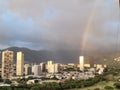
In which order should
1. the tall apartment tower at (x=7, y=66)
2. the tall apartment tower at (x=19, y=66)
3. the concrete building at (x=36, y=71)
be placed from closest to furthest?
1. the tall apartment tower at (x=7, y=66)
2. the tall apartment tower at (x=19, y=66)
3. the concrete building at (x=36, y=71)

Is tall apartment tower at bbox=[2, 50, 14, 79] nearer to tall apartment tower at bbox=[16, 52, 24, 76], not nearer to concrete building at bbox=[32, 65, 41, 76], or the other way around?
tall apartment tower at bbox=[16, 52, 24, 76]

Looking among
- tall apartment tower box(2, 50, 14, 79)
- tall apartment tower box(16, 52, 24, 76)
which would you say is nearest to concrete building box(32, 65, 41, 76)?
tall apartment tower box(16, 52, 24, 76)

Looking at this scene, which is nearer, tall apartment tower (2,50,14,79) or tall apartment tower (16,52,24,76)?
tall apartment tower (2,50,14,79)

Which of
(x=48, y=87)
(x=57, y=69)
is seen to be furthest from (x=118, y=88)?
(x=57, y=69)

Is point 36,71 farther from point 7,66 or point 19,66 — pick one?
point 7,66

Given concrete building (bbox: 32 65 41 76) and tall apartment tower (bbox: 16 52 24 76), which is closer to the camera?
tall apartment tower (bbox: 16 52 24 76)

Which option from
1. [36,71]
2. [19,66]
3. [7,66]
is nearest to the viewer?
[7,66]

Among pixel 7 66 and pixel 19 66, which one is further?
pixel 19 66

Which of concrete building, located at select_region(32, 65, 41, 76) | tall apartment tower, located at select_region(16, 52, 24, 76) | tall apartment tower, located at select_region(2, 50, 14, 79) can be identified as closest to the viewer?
tall apartment tower, located at select_region(2, 50, 14, 79)

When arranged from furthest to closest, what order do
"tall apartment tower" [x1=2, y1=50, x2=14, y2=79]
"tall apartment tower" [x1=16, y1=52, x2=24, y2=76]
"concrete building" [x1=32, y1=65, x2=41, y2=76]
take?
"concrete building" [x1=32, y1=65, x2=41, y2=76] < "tall apartment tower" [x1=16, y1=52, x2=24, y2=76] < "tall apartment tower" [x1=2, y1=50, x2=14, y2=79]

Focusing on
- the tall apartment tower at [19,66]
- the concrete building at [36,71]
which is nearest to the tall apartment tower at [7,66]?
the tall apartment tower at [19,66]

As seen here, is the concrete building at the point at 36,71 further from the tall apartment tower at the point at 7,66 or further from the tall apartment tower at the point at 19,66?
the tall apartment tower at the point at 7,66

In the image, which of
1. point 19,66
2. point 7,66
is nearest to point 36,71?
point 19,66
